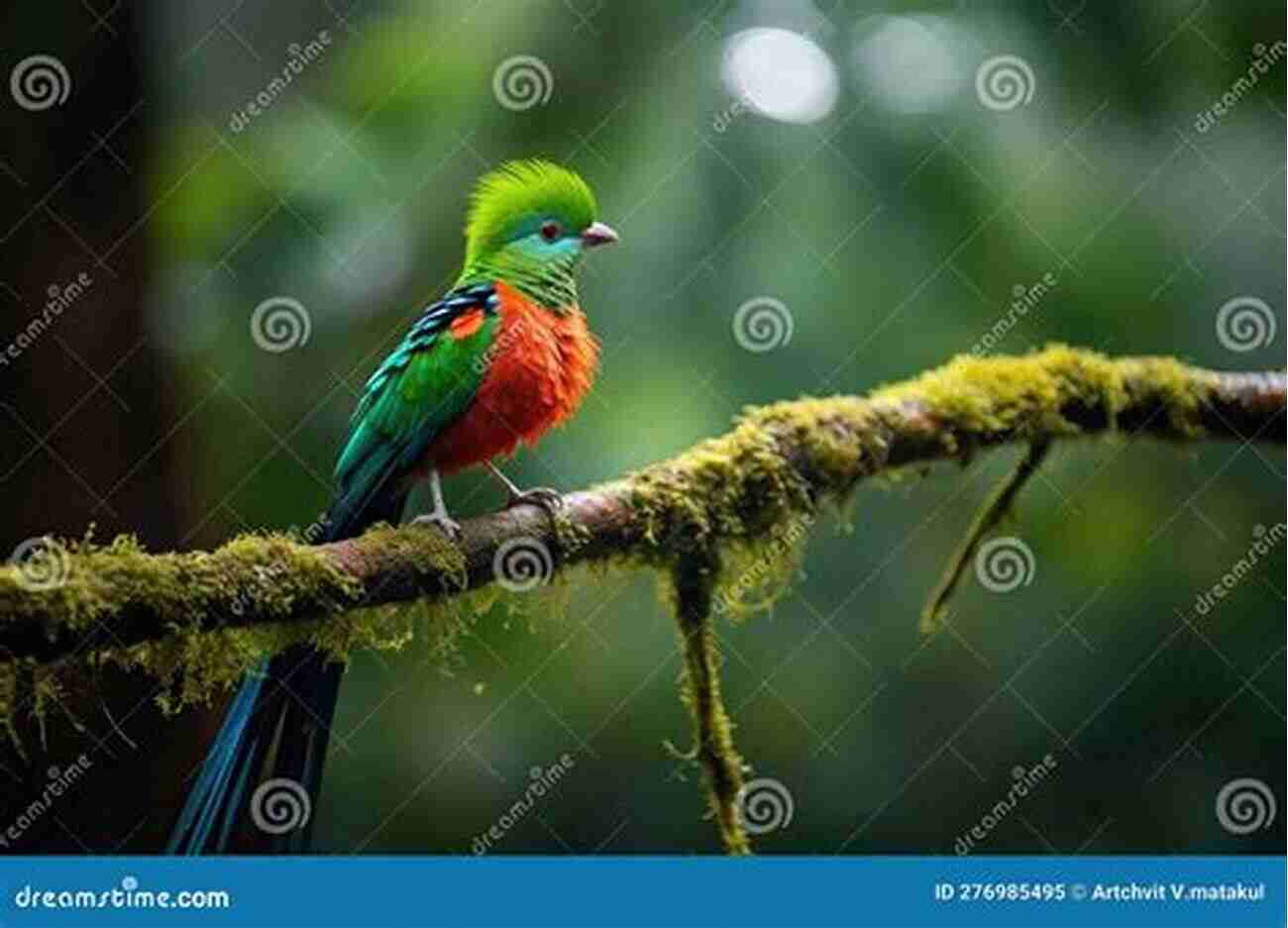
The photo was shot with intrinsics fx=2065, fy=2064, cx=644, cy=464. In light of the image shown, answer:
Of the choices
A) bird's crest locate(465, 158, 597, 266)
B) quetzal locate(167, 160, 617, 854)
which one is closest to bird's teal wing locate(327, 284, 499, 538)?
quetzal locate(167, 160, 617, 854)

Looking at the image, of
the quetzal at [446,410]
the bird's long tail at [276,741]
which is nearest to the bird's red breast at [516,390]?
the quetzal at [446,410]

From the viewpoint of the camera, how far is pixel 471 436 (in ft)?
8.95

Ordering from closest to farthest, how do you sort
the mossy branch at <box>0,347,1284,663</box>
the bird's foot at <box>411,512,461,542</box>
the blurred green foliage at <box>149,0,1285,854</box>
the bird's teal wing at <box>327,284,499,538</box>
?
the mossy branch at <box>0,347,1284,663</box> < the bird's foot at <box>411,512,461,542</box> < the bird's teal wing at <box>327,284,499,538</box> < the blurred green foliage at <box>149,0,1285,854</box>

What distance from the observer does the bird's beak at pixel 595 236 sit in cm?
290

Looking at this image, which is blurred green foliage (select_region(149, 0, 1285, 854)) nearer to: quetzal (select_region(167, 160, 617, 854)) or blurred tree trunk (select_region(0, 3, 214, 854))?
blurred tree trunk (select_region(0, 3, 214, 854))

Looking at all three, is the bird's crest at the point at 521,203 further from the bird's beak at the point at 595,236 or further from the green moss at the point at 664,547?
the green moss at the point at 664,547

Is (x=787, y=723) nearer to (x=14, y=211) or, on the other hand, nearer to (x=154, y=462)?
(x=154, y=462)

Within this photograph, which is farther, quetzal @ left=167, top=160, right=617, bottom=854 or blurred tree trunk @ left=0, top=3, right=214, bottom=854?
blurred tree trunk @ left=0, top=3, right=214, bottom=854

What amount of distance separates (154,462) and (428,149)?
32.2 inches

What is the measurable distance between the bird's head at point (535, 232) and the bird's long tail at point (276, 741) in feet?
1.17

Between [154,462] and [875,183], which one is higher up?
[875,183]

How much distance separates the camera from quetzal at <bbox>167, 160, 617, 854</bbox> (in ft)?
8.25

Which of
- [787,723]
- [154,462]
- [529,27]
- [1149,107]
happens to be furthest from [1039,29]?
[154,462]
